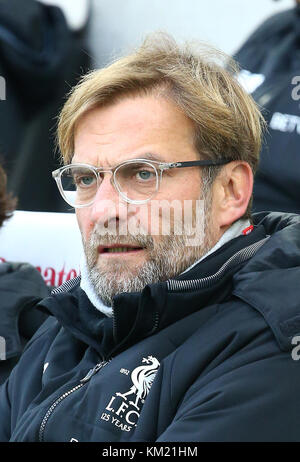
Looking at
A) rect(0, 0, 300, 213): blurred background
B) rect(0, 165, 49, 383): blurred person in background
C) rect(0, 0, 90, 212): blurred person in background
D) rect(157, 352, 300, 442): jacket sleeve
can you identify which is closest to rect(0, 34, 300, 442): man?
rect(157, 352, 300, 442): jacket sleeve

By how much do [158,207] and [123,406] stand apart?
0.51 meters

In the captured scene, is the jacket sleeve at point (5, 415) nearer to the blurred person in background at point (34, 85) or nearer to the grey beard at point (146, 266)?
the grey beard at point (146, 266)

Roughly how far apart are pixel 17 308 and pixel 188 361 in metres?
1.02

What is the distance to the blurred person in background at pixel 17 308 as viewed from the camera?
2389 millimetres

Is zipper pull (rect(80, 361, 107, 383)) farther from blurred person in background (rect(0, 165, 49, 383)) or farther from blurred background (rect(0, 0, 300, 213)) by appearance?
blurred background (rect(0, 0, 300, 213))

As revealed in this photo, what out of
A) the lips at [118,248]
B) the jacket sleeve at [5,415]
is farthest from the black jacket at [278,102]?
the jacket sleeve at [5,415]

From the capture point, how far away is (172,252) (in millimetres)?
1900

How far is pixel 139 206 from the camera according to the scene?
1.88 m

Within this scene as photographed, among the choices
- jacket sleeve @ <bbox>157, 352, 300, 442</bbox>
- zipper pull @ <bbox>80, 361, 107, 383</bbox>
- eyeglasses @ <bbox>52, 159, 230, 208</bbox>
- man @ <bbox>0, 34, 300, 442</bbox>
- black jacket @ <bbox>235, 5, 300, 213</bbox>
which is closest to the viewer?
jacket sleeve @ <bbox>157, 352, 300, 442</bbox>

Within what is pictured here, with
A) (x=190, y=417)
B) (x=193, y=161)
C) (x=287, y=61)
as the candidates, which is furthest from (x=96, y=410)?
(x=287, y=61)

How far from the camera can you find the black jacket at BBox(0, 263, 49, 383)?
2389mm

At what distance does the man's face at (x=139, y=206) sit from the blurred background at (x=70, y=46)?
125 centimetres

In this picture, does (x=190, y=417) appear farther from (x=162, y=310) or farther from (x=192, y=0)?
(x=192, y=0)

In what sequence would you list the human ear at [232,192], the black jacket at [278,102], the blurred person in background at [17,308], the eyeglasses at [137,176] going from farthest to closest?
the black jacket at [278,102] → the blurred person in background at [17,308] → the human ear at [232,192] → the eyeglasses at [137,176]
